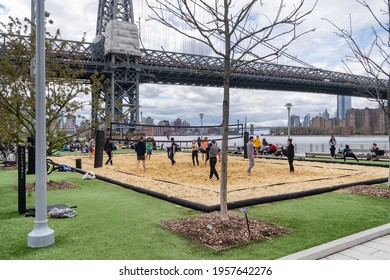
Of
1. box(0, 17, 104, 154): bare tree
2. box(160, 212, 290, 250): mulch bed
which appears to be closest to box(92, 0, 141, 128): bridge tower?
box(0, 17, 104, 154): bare tree

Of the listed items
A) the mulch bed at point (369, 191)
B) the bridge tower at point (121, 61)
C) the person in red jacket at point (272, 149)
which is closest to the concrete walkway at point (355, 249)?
the mulch bed at point (369, 191)

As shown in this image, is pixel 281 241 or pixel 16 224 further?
pixel 16 224

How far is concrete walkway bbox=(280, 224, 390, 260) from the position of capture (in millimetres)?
4421

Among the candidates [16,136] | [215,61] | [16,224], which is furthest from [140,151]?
[215,61]

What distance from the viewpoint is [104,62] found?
5472 centimetres

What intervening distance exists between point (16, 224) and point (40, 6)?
371 cm

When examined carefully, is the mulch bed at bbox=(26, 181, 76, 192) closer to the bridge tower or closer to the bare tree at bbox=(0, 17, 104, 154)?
the bare tree at bbox=(0, 17, 104, 154)

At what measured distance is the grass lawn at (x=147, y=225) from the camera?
14.8 ft

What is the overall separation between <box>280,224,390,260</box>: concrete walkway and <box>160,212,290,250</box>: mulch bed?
865mm

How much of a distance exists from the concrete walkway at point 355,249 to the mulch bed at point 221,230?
2.84 feet

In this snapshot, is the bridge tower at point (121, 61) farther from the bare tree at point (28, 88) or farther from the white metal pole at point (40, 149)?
the white metal pole at point (40, 149)

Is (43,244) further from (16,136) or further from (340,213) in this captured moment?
(16,136)

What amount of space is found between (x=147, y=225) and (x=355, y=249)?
10.8 feet
